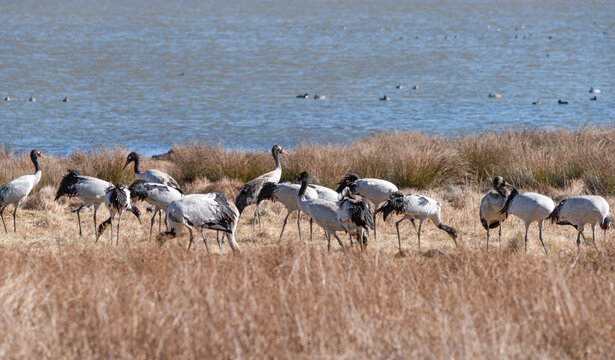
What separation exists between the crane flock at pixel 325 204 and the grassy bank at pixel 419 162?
11.6ft

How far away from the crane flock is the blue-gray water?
40.6 ft

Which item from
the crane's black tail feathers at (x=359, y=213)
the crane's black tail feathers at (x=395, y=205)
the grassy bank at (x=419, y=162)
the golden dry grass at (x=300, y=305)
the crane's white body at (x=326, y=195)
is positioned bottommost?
the grassy bank at (x=419, y=162)

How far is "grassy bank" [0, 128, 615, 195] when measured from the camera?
17.1 metres

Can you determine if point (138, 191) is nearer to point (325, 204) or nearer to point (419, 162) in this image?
point (325, 204)

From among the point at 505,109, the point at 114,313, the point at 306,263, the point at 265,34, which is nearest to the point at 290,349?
the point at 114,313

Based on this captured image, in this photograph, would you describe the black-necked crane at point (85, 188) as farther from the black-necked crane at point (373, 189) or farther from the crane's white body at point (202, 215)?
the black-necked crane at point (373, 189)

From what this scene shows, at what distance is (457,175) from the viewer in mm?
17953

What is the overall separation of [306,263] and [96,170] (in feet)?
34.9

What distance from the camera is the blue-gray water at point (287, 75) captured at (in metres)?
30.0

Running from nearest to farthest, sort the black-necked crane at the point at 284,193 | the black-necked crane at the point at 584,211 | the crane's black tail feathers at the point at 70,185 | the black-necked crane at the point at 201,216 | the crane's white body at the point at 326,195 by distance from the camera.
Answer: the black-necked crane at the point at 201,216 → the black-necked crane at the point at 584,211 → the black-necked crane at the point at 284,193 → the crane's white body at the point at 326,195 → the crane's black tail feathers at the point at 70,185

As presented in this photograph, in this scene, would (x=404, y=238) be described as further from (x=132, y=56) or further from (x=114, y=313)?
(x=132, y=56)

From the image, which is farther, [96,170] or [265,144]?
[265,144]

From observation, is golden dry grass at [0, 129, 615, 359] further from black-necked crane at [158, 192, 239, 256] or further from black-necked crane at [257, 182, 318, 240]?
black-necked crane at [257, 182, 318, 240]

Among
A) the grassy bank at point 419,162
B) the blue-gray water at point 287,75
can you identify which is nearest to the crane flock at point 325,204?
the grassy bank at point 419,162
